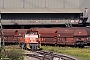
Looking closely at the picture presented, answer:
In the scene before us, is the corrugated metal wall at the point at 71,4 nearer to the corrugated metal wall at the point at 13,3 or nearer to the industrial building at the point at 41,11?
the industrial building at the point at 41,11

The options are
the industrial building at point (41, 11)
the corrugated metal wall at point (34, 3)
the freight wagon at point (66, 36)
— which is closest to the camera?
the freight wagon at point (66, 36)

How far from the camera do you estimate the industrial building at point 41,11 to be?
6812 cm

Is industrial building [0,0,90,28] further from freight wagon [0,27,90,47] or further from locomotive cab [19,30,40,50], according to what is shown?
locomotive cab [19,30,40,50]

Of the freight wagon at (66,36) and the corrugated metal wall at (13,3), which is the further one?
the corrugated metal wall at (13,3)

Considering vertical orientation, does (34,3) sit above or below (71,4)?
above

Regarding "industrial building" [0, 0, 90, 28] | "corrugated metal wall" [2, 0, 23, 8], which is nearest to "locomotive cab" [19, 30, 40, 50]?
"industrial building" [0, 0, 90, 28]

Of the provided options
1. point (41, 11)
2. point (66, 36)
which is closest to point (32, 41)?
point (66, 36)

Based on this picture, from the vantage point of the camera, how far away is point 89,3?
6850 cm

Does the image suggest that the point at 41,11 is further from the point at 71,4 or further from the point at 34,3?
the point at 71,4

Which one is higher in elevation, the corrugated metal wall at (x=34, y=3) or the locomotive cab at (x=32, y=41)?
the corrugated metal wall at (x=34, y=3)

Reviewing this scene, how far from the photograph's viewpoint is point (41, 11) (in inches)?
2694

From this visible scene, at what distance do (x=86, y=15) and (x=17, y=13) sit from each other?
15660 millimetres

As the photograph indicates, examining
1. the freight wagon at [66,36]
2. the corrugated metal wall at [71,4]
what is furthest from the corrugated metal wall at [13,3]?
the freight wagon at [66,36]

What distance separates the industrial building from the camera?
224ft
